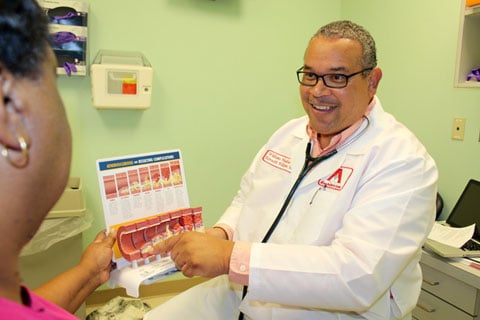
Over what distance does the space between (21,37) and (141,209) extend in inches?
33.0

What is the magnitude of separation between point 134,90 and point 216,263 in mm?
1478

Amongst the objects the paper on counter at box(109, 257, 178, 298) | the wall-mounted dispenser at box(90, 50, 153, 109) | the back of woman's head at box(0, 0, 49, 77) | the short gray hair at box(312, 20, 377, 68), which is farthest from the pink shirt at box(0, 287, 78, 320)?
the wall-mounted dispenser at box(90, 50, 153, 109)

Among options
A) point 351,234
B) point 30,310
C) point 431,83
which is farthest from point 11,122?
point 431,83

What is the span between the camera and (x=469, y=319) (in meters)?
1.56

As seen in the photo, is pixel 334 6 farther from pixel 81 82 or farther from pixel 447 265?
pixel 447 265

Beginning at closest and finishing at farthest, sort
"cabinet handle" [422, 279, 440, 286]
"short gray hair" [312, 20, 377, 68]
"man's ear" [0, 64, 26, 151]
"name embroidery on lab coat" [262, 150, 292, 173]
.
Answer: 1. "man's ear" [0, 64, 26, 151]
2. "short gray hair" [312, 20, 377, 68]
3. "name embroidery on lab coat" [262, 150, 292, 173]
4. "cabinet handle" [422, 279, 440, 286]

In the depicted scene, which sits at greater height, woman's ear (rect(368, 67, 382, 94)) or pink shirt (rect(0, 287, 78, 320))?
woman's ear (rect(368, 67, 382, 94))

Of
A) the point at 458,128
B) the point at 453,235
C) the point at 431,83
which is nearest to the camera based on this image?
the point at 453,235

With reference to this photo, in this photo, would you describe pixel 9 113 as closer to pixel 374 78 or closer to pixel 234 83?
pixel 374 78

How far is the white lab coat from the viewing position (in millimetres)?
1039

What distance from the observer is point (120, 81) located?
226 centimetres

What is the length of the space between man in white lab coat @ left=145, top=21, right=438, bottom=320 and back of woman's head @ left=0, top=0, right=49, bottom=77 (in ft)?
2.52

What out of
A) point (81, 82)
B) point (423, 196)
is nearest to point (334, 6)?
point (81, 82)

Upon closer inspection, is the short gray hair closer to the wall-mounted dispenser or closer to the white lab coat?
the white lab coat
